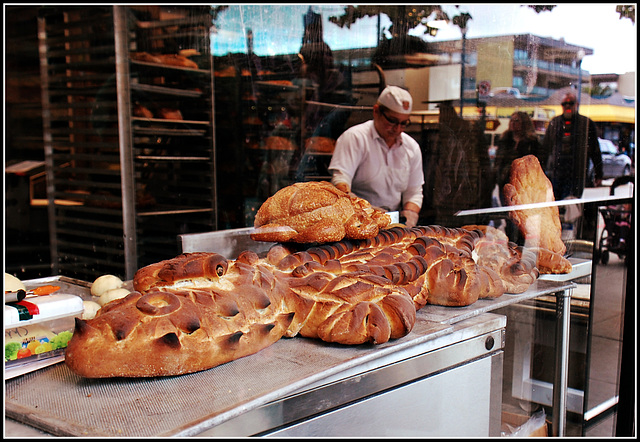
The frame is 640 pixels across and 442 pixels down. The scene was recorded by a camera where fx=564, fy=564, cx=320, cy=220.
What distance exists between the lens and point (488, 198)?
91.4 inches

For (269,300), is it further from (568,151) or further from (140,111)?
(140,111)

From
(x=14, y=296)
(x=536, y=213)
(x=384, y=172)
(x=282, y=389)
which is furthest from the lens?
(x=384, y=172)

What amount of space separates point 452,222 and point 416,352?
2.91 feet

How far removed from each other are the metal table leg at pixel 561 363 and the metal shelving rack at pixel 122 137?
9.53ft

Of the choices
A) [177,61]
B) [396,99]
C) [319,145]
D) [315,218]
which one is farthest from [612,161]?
[177,61]

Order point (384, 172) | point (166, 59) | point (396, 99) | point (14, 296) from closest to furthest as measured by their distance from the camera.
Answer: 1. point (14, 296)
2. point (384, 172)
3. point (396, 99)
4. point (166, 59)

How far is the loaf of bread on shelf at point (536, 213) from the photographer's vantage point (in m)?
2.07

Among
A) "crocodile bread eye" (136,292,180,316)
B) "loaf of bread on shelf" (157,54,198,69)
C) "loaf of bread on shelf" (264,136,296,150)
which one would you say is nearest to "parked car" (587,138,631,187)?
"crocodile bread eye" (136,292,180,316)

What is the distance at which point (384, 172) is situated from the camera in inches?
110

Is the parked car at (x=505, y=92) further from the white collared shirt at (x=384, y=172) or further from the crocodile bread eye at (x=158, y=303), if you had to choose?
the crocodile bread eye at (x=158, y=303)

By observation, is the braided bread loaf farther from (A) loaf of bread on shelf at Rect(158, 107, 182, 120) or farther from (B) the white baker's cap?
(A) loaf of bread on shelf at Rect(158, 107, 182, 120)

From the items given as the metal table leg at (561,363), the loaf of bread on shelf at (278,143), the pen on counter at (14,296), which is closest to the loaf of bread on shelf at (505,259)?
the metal table leg at (561,363)

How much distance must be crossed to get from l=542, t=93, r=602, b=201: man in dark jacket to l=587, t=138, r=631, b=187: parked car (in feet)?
0.17

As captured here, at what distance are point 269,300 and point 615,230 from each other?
131 cm
